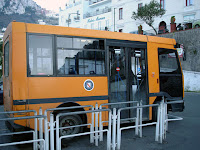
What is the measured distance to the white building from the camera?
32644 mm

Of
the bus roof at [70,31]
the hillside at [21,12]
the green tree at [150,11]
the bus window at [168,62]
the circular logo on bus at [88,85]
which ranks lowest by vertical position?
the circular logo on bus at [88,85]

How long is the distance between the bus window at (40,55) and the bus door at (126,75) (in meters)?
2.10

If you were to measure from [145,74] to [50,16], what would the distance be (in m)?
189

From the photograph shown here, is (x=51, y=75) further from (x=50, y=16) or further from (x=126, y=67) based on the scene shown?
(x=50, y=16)

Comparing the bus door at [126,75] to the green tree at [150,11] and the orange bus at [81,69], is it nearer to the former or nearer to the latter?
the orange bus at [81,69]

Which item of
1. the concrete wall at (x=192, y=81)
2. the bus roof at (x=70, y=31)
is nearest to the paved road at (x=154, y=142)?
the bus roof at (x=70, y=31)

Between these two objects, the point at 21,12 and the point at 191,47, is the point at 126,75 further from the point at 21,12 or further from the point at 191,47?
the point at 21,12

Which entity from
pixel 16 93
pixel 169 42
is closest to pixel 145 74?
pixel 169 42

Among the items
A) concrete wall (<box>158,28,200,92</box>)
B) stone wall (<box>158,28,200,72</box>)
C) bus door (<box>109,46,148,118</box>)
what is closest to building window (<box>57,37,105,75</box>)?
bus door (<box>109,46,148,118</box>)

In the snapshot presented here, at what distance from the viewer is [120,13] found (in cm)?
4397

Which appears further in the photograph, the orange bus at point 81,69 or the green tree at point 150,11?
the green tree at point 150,11

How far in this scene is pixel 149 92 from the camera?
8234 mm

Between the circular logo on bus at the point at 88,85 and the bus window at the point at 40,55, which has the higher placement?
the bus window at the point at 40,55

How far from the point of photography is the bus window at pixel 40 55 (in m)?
6.18
